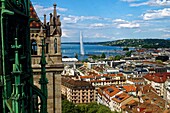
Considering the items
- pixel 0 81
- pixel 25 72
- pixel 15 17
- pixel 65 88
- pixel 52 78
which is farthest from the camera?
pixel 65 88

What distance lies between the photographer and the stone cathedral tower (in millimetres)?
13984

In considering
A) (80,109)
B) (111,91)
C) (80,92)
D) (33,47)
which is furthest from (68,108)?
(33,47)

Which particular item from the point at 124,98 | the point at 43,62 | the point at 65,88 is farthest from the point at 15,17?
the point at 65,88

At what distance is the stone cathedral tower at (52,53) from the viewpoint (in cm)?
1398

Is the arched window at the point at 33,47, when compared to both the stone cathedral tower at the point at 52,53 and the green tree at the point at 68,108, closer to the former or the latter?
the stone cathedral tower at the point at 52,53

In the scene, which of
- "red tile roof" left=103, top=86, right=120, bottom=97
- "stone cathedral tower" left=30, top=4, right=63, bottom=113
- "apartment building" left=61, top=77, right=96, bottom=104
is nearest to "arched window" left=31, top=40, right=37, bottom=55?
"stone cathedral tower" left=30, top=4, right=63, bottom=113

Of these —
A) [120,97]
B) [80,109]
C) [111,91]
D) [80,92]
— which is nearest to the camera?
[80,109]

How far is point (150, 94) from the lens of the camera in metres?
75.9

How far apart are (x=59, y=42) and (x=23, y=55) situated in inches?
369

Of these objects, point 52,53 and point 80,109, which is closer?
point 52,53

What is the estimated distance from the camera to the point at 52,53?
572 inches

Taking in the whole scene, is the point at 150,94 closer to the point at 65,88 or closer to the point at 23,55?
the point at 65,88

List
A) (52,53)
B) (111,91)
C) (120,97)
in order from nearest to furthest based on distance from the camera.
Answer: (52,53), (120,97), (111,91)

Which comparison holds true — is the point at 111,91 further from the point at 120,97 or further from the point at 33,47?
the point at 33,47
